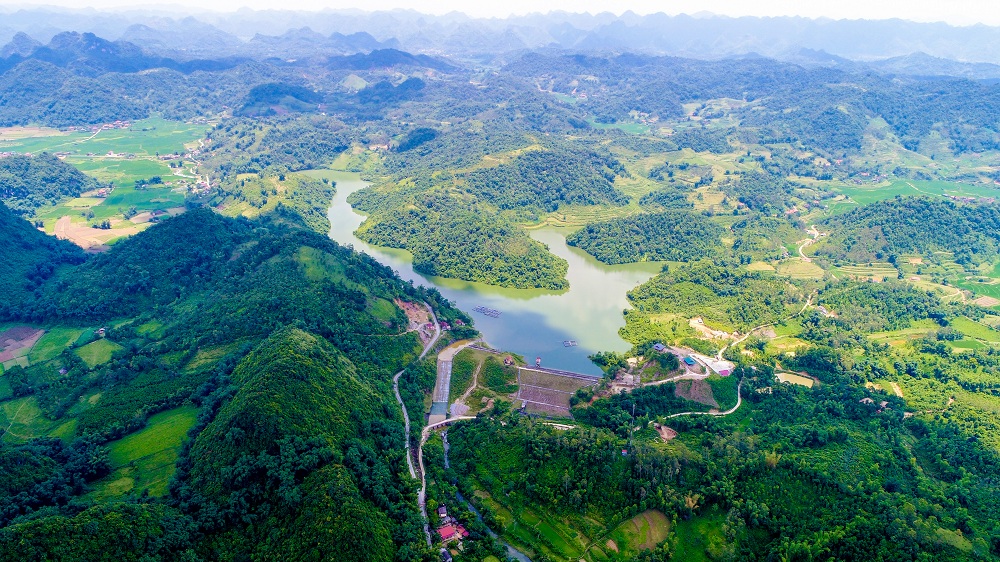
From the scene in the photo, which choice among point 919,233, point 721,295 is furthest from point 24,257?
point 919,233

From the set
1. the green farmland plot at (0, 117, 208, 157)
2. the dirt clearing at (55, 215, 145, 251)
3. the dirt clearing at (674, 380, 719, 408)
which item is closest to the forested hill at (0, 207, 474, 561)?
the dirt clearing at (55, 215, 145, 251)

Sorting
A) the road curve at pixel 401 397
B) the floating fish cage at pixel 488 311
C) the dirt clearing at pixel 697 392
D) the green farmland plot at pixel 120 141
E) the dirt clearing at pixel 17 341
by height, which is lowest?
the green farmland plot at pixel 120 141

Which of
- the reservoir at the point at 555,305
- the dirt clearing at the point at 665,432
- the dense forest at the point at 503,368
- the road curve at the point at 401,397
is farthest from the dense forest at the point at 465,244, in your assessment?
the dirt clearing at the point at 665,432

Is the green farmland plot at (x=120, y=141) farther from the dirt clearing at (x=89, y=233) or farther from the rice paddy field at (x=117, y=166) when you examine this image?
the dirt clearing at (x=89, y=233)

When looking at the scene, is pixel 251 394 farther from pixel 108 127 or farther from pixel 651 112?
pixel 651 112

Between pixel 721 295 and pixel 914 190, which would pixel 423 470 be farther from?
pixel 914 190
